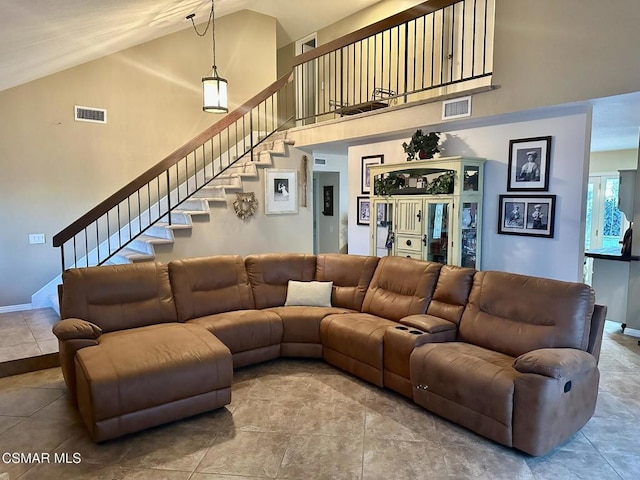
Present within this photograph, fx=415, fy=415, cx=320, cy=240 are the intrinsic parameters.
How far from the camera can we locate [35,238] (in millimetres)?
5305

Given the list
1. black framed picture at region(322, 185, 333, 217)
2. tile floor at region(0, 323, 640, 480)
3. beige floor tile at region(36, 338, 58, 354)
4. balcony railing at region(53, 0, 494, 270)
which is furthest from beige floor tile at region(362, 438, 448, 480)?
black framed picture at region(322, 185, 333, 217)

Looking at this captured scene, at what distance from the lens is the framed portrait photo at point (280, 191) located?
6.24m

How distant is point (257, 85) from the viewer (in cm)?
728

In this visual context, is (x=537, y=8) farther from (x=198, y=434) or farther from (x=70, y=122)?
(x=70, y=122)

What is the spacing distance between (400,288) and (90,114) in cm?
472

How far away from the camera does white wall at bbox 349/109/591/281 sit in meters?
3.70

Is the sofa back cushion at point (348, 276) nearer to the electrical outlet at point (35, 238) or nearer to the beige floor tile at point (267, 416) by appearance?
the beige floor tile at point (267, 416)

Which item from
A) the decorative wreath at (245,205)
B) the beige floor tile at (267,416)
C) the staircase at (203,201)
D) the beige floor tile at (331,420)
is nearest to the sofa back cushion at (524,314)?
the beige floor tile at (331,420)

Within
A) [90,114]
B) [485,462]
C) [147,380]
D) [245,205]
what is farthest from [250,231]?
[485,462]

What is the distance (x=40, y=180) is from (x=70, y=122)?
2.79 feet

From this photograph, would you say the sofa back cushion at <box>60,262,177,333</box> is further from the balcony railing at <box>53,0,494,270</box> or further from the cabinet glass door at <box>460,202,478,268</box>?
the cabinet glass door at <box>460,202,478,268</box>

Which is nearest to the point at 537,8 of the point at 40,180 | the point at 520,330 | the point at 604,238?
the point at 520,330

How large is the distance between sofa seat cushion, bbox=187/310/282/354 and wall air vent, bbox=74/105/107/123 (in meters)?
3.50

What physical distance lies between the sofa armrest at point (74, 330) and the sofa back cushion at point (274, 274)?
1648 mm
